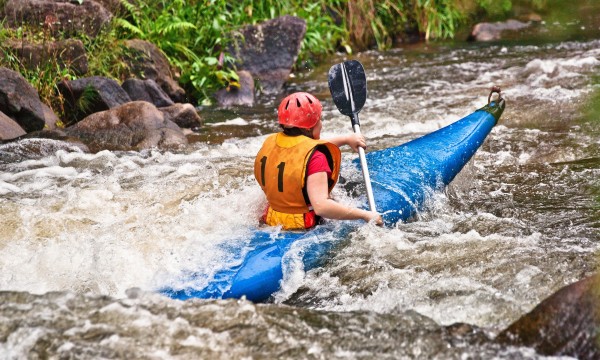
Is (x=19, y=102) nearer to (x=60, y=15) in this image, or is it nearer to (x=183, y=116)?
(x=183, y=116)

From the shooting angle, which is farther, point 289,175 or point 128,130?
point 128,130

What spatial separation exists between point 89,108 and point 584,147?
4.24 m

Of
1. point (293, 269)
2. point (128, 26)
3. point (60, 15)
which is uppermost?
point (60, 15)

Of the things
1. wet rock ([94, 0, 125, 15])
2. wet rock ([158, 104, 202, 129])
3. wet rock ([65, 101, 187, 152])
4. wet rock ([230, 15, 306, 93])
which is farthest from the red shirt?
wet rock ([94, 0, 125, 15])

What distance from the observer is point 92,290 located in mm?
3314

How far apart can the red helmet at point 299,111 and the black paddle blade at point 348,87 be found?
0.83 m

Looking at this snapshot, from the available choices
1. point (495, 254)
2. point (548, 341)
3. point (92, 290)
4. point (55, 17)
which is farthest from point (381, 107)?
point (548, 341)

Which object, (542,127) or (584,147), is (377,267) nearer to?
(584,147)

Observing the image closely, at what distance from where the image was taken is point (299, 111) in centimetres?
359

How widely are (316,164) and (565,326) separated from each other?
1532 mm

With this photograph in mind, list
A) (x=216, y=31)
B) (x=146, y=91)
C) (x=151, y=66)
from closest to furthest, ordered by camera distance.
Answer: (x=146, y=91) < (x=151, y=66) < (x=216, y=31)

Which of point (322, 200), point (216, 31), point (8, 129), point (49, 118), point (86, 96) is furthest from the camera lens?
point (216, 31)

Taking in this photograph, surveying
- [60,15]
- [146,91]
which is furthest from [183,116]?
[60,15]

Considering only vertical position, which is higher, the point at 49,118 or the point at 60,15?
the point at 60,15
